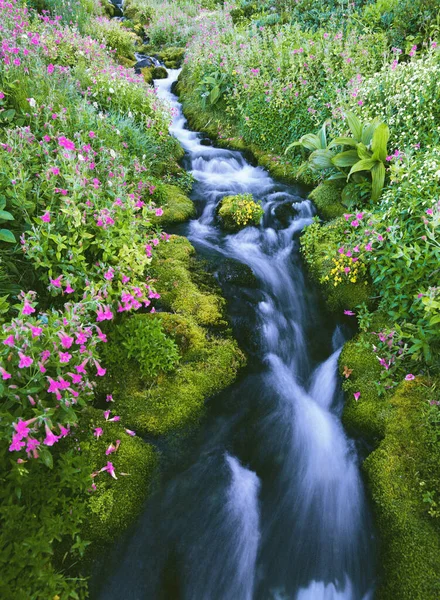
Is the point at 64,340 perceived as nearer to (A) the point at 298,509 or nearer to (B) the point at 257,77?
(A) the point at 298,509

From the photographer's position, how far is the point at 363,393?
158 inches

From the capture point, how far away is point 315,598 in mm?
2934

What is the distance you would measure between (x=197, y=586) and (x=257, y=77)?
9581 millimetres

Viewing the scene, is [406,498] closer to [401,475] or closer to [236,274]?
[401,475]

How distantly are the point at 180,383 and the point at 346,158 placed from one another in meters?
4.26

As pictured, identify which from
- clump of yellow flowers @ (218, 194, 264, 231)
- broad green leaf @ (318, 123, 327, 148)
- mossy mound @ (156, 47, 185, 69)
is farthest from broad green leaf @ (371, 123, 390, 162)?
mossy mound @ (156, 47, 185, 69)

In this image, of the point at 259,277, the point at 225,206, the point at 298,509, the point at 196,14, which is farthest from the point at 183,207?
the point at 196,14

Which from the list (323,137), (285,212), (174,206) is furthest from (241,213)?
(323,137)

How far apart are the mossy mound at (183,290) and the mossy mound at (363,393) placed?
1489 millimetres

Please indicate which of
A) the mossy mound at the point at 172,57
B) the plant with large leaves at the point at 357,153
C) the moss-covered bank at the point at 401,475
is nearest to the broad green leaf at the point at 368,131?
the plant with large leaves at the point at 357,153

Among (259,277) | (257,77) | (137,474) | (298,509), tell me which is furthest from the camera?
(257,77)

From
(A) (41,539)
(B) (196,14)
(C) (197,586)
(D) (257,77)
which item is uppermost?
(B) (196,14)

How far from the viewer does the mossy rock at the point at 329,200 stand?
637cm

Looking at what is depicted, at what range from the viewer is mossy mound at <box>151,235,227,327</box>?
15.0 feet
